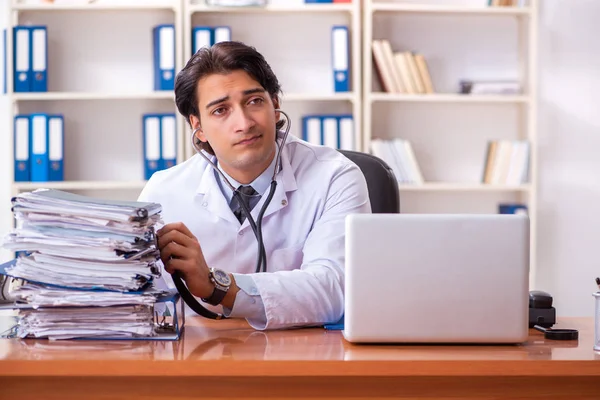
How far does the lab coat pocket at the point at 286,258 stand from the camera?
1867 millimetres

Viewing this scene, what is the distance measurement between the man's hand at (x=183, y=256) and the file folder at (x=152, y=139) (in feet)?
7.53

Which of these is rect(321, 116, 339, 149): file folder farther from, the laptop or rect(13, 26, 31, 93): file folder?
the laptop

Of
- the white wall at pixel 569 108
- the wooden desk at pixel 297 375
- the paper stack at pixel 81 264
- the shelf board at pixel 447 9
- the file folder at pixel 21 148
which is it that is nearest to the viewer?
the wooden desk at pixel 297 375

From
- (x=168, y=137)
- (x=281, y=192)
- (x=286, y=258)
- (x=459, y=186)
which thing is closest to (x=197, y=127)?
(x=281, y=192)

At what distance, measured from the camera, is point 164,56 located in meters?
3.67

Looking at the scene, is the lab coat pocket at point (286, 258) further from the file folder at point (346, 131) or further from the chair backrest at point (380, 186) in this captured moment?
the file folder at point (346, 131)

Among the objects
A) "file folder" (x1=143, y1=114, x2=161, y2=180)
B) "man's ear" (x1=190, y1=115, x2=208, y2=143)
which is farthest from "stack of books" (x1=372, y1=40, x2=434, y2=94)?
"man's ear" (x1=190, y1=115, x2=208, y2=143)

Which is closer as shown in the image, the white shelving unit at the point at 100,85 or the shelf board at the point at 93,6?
the shelf board at the point at 93,6

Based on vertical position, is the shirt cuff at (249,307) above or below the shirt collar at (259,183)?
below

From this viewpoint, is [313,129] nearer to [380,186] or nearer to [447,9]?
[447,9]

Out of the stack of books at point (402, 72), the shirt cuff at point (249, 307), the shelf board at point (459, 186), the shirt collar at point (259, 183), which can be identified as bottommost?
the shirt cuff at point (249, 307)

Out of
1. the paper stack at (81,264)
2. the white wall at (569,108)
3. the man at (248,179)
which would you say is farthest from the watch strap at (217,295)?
the white wall at (569,108)

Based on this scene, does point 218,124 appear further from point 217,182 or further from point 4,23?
point 4,23

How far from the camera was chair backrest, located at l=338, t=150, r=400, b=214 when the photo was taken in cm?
209
